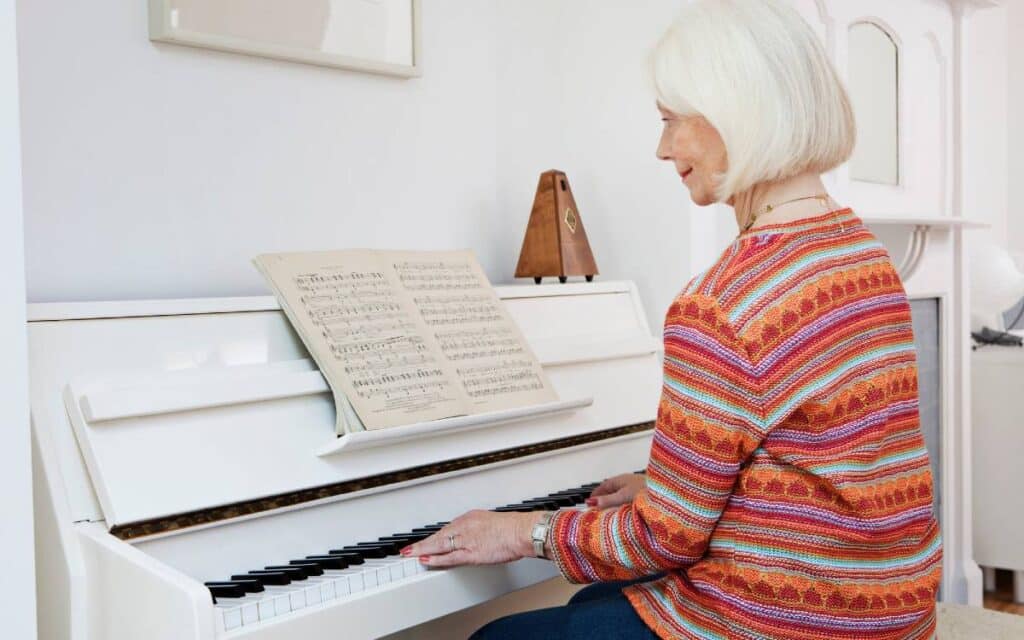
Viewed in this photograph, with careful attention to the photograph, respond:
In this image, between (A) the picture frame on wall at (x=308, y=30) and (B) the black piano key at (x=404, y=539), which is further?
(A) the picture frame on wall at (x=308, y=30)

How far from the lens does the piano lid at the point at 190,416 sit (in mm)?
1444

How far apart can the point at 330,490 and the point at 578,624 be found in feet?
1.44

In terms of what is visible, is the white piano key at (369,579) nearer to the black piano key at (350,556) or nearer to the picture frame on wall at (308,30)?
the black piano key at (350,556)

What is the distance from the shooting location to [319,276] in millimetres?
1805

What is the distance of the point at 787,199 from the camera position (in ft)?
4.51

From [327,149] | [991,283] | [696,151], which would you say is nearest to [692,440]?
[696,151]

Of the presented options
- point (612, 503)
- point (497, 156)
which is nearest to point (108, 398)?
point (612, 503)

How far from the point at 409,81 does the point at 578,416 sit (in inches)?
37.6

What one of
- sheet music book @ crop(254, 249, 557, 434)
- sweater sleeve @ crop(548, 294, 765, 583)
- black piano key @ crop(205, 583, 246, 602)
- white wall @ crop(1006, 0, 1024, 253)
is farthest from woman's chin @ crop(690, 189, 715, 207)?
white wall @ crop(1006, 0, 1024, 253)

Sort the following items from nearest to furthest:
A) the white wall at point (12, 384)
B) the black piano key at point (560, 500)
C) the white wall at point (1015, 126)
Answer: the white wall at point (12, 384), the black piano key at point (560, 500), the white wall at point (1015, 126)

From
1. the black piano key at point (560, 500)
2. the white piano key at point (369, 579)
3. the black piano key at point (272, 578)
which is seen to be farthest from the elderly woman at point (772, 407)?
the black piano key at point (560, 500)

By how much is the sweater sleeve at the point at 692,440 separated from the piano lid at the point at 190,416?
52 cm

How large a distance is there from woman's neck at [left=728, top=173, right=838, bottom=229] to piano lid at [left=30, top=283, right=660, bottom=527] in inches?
25.9

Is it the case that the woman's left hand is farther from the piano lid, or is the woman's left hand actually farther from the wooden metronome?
the wooden metronome
